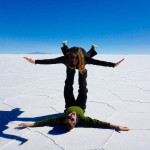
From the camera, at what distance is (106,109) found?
249 cm

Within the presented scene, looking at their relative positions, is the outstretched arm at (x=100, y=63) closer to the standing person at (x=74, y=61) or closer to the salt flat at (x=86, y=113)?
the standing person at (x=74, y=61)

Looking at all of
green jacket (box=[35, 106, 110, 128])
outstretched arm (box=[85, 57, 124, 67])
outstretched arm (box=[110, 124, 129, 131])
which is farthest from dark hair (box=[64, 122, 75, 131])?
outstretched arm (box=[85, 57, 124, 67])

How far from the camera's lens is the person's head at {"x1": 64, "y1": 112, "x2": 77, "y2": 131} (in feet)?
6.01

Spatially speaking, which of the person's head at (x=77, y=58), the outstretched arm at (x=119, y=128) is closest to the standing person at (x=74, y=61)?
the person's head at (x=77, y=58)

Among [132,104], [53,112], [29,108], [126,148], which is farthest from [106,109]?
[29,108]

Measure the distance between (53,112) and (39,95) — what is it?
0.91 meters

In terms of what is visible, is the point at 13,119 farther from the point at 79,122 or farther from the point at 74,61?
the point at 74,61

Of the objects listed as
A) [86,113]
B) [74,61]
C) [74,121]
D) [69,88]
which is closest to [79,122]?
[74,121]

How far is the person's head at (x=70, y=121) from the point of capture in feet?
6.01

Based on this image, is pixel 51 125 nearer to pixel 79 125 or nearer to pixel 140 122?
pixel 79 125

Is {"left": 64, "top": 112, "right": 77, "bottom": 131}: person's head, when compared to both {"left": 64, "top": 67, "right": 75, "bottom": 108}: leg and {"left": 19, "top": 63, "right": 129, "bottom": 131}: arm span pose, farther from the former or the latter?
{"left": 64, "top": 67, "right": 75, "bottom": 108}: leg

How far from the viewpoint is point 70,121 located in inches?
72.4

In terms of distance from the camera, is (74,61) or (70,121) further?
A: (74,61)

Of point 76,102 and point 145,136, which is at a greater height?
point 76,102
